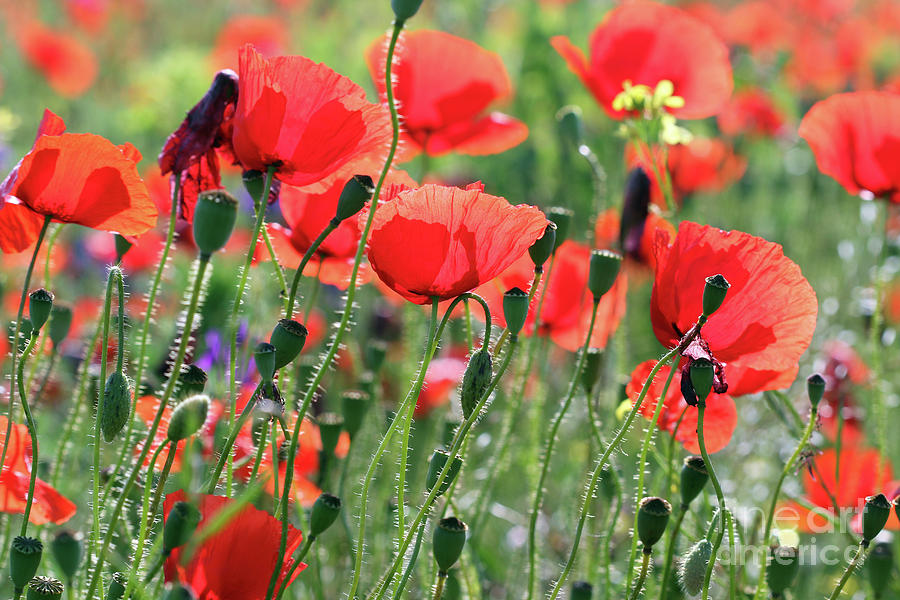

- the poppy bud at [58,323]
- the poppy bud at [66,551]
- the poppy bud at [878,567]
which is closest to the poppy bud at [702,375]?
the poppy bud at [878,567]

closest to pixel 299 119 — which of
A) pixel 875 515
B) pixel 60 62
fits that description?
pixel 875 515

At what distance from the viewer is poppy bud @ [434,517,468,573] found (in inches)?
27.6

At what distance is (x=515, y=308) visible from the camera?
76cm

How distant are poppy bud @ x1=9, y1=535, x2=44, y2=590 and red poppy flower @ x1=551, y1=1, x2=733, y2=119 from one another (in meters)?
0.90

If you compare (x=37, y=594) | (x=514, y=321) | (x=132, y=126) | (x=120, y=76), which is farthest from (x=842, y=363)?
(x=120, y=76)

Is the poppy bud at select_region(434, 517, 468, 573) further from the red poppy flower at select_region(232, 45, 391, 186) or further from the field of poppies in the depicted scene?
the red poppy flower at select_region(232, 45, 391, 186)

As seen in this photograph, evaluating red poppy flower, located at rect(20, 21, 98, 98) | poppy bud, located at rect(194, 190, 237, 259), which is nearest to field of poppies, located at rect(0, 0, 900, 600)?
poppy bud, located at rect(194, 190, 237, 259)

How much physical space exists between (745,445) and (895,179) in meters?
0.66

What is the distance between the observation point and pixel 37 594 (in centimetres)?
70

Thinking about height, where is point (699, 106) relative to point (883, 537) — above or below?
above

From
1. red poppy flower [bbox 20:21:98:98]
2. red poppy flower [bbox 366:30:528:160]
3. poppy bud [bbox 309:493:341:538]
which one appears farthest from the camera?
red poppy flower [bbox 20:21:98:98]

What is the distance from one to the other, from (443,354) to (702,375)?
4.41ft

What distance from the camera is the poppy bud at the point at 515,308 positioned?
0.76m

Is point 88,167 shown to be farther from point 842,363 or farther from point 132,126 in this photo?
point 132,126
